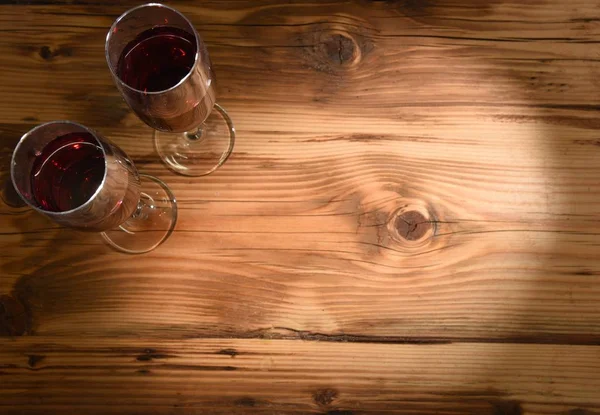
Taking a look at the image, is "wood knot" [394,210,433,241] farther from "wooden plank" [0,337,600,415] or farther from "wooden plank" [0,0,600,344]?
"wooden plank" [0,337,600,415]

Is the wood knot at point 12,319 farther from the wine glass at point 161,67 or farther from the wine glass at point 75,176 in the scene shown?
the wine glass at point 161,67

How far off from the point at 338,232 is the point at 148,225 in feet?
1.03

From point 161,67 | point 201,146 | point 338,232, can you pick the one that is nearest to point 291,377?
point 338,232

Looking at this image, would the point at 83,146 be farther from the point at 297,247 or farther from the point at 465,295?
the point at 465,295

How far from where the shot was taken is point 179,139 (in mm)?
995

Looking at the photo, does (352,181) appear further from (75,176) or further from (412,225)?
(75,176)

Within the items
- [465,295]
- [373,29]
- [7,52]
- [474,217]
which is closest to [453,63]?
[373,29]

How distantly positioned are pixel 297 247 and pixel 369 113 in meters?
0.26

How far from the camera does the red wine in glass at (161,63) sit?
2.70ft

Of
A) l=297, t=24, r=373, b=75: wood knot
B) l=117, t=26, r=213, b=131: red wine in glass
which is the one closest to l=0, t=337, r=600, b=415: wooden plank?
l=117, t=26, r=213, b=131: red wine in glass

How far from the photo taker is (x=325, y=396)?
0.93 metres

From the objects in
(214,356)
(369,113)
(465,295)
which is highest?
(369,113)

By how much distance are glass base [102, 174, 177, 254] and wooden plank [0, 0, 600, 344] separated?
2cm

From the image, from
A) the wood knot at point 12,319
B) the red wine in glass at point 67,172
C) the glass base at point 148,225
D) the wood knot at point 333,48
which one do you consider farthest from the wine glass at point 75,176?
the wood knot at point 333,48
